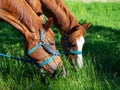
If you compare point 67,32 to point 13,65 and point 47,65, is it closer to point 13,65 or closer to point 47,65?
point 13,65

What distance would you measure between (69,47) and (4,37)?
2605mm

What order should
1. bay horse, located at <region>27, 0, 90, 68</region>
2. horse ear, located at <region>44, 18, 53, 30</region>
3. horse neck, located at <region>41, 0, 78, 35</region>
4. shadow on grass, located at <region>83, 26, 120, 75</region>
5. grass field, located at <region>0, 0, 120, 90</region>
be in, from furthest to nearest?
horse neck, located at <region>41, 0, 78, 35</region> → bay horse, located at <region>27, 0, 90, 68</region> → shadow on grass, located at <region>83, 26, 120, 75</region> → grass field, located at <region>0, 0, 120, 90</region> → horse ear, located at <region>44, 18, 53, 30</region>

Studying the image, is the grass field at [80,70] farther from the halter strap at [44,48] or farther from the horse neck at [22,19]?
the horse neck at [22,19]

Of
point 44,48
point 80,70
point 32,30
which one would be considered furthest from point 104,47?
point 32,30

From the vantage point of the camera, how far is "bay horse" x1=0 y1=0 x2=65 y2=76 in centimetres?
539

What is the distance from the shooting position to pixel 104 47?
29.9 feet

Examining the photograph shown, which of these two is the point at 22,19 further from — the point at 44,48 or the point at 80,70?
the point at 80,70

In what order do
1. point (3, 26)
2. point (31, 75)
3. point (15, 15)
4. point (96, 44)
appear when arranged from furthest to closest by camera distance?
1. point (3, 26)
2. point (96, 44)
3. point (31, 75)
4. point (15, 15)

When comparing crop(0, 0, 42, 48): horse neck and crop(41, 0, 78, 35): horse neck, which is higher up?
crop(41, 0, 78, 35): horse neck

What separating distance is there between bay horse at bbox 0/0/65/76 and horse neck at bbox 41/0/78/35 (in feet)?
8.14

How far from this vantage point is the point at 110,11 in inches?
680

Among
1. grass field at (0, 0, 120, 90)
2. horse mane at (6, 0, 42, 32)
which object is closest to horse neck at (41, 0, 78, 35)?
grass field at (0, 0, 120, 90)

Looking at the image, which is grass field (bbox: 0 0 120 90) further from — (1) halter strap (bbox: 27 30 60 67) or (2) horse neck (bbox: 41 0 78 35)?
(2) horse neck (bbox: 41 0 78 35)

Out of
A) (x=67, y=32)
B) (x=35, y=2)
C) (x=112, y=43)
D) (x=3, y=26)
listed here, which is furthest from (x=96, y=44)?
(x=3, y=26)
